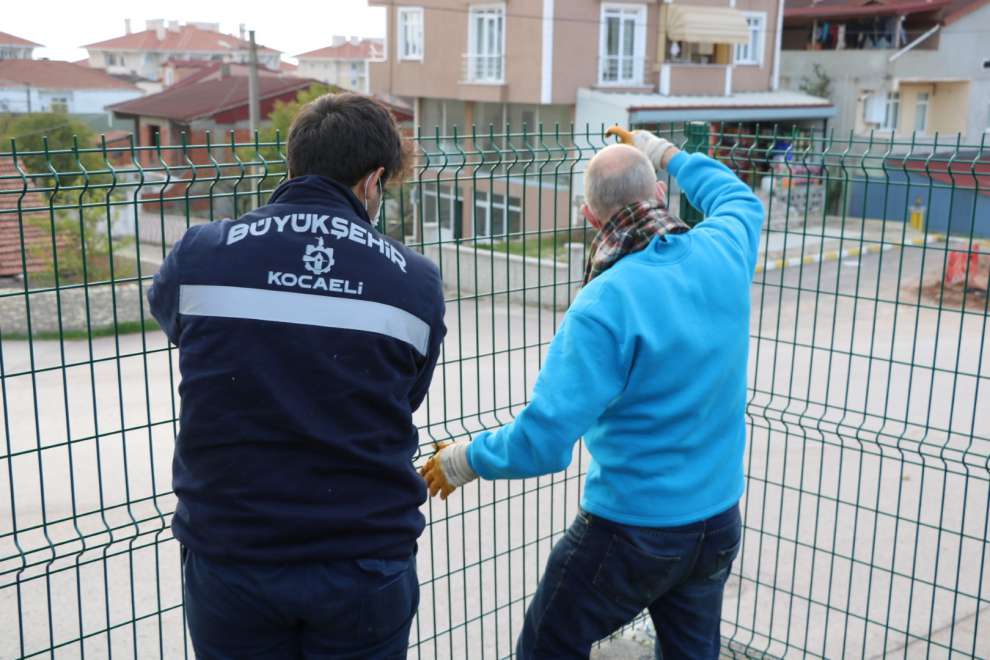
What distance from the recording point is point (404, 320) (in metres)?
2.07

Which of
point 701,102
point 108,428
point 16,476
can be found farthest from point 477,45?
point 16,476

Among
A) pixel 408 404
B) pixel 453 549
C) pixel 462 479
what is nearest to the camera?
pixel 408 404

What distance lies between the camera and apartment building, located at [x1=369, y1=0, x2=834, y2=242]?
22.4m

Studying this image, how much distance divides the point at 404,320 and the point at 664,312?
0.80 meters

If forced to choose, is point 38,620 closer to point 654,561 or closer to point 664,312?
point 654,561

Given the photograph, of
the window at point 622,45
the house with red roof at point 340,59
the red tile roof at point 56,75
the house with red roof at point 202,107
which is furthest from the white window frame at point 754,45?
the house with red roof at point 340,59

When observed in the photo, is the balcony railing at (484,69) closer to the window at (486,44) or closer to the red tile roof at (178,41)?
the window at (486,44)

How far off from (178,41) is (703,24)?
54647mm

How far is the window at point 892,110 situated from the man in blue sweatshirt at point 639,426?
1148 inches

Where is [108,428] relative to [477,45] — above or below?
below

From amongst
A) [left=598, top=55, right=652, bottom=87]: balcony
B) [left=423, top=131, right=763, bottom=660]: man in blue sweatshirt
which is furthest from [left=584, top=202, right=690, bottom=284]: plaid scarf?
[left=598, top=55, right=652, bottom=87]: balcony

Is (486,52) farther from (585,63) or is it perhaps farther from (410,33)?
(410,33)

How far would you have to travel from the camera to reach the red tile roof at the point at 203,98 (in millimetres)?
29734

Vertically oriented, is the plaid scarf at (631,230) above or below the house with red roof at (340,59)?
below
